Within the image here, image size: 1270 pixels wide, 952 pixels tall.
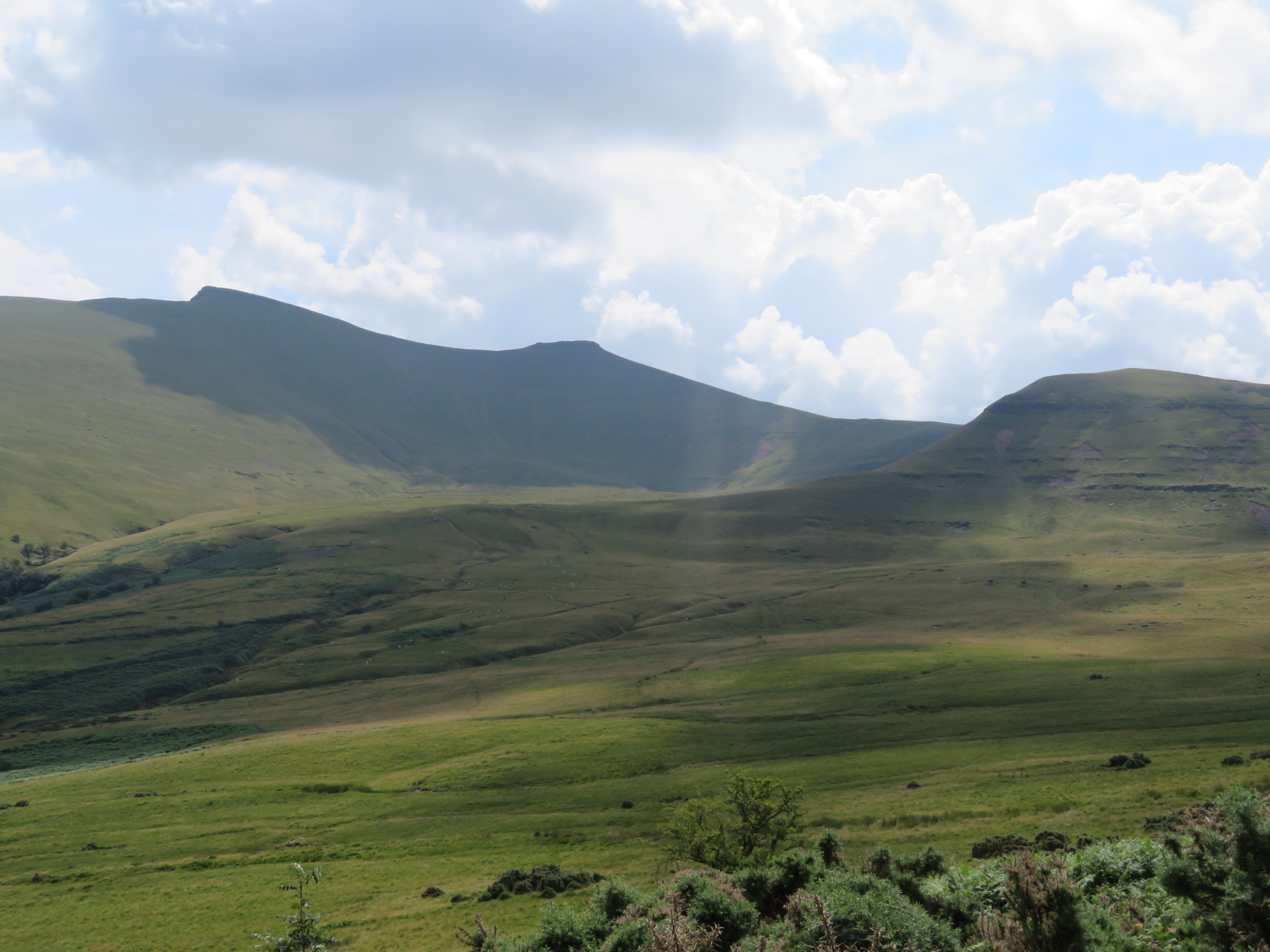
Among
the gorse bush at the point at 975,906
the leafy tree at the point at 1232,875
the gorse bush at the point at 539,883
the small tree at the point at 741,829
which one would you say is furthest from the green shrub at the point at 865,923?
the gorse bush at the point at 539,883

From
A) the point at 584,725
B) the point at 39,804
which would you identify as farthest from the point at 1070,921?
the point at 39,804

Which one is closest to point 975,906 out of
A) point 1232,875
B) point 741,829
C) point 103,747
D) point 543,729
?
point 1232,875

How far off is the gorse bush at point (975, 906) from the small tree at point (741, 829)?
22.3 meters

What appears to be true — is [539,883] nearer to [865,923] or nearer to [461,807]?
[461,807]

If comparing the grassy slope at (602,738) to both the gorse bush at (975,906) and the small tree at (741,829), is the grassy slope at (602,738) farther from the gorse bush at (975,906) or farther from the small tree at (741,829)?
the gorse bush at (975,906)

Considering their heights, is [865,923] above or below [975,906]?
above

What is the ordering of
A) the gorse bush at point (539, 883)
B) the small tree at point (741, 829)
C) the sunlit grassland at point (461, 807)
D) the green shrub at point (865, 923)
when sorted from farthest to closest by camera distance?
the sunlit grassland at point (461, 807), the small tree at point (741, 829), the gorse bush at point (539, 883), the green shrub at point (865, 923)

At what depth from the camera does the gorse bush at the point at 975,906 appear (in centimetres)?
1587

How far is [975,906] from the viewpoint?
66.5 ft

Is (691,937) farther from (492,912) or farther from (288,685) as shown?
(288,685)

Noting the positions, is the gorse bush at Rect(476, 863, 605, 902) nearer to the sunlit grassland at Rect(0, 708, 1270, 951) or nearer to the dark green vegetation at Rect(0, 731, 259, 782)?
the sunlit grassland at Rect(0, 708, 1270, 951)

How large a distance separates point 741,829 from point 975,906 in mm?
31825

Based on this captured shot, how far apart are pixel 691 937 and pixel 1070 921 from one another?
294 inches

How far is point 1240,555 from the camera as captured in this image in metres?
176
